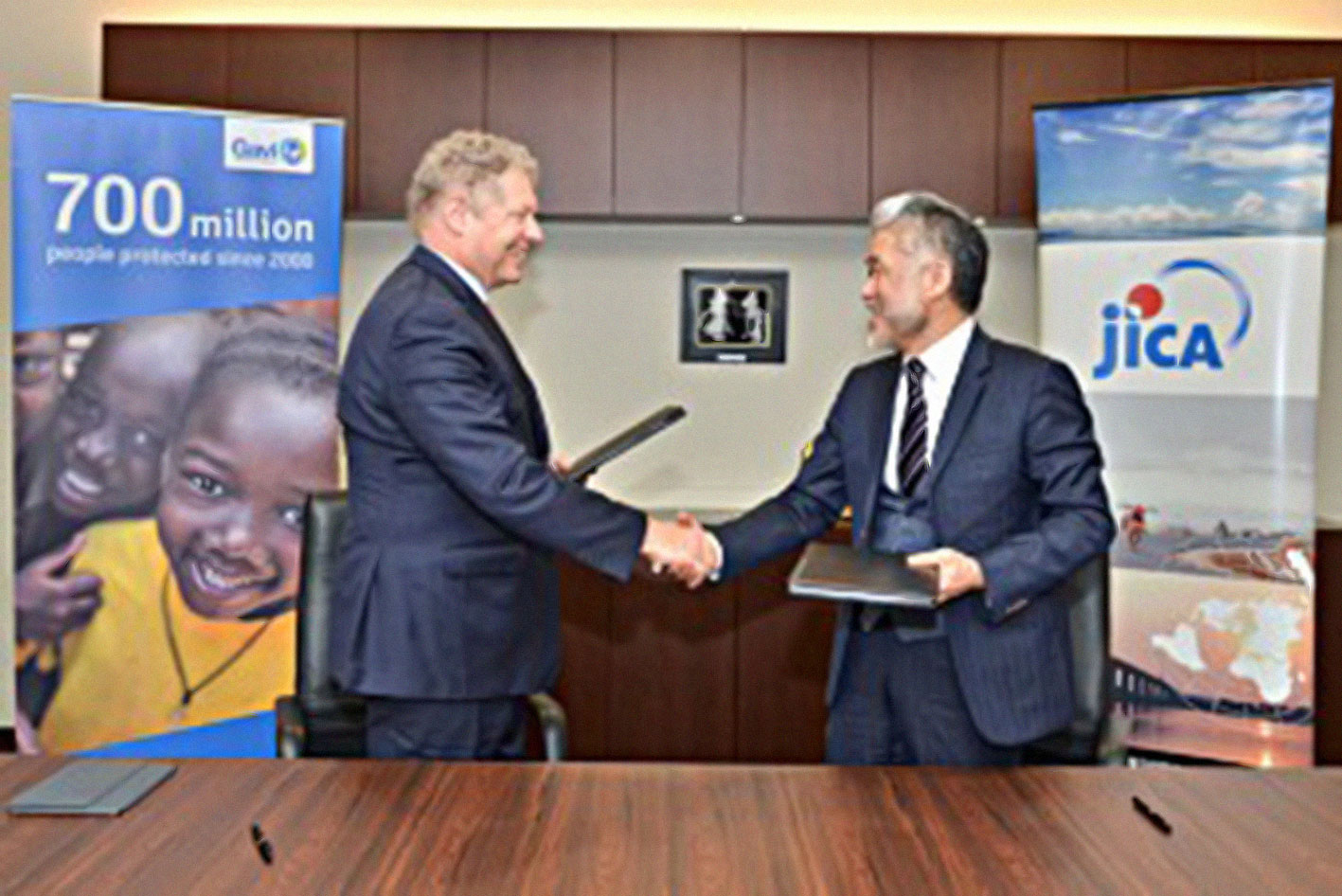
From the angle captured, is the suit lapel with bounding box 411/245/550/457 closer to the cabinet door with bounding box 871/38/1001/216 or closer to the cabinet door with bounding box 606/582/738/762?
the cabinet door with bounding box 606/582/738/762

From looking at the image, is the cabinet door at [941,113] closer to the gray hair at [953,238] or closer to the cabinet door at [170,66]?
the cabinet door at [170,66]

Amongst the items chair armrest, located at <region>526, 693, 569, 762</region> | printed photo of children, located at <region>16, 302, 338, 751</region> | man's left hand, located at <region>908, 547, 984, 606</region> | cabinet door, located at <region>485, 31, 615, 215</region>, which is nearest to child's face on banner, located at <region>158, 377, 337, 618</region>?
printed photo of children, located at <region>16, 302, 338, 751</region>

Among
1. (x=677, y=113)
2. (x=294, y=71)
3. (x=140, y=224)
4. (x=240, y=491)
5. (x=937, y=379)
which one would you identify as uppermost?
(x=294, y=71)

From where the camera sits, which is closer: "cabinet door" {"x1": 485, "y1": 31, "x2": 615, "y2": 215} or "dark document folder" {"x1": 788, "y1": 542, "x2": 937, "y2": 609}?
"dark document folder" {"x1": 788, "y1": 542, "x2": 937, "y2": 609}

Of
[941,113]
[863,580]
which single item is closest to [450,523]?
[863,580]

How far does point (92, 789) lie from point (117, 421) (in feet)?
9.57

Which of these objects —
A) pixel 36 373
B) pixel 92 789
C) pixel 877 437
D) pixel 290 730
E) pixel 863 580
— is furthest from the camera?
pixel 36 373

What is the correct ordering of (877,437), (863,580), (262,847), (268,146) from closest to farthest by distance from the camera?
(262,847), (863,580), (877,437), (268,146)

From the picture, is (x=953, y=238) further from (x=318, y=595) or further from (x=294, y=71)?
(x=294, y=71)

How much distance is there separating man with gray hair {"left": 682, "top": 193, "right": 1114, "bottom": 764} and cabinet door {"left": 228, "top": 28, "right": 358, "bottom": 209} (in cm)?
311

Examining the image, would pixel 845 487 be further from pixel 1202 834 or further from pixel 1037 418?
pixel 1202 834

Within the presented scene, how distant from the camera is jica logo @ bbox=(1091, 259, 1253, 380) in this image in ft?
16.4

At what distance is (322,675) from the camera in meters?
3.09

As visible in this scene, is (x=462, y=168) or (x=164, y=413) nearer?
(x=462, y=168)
